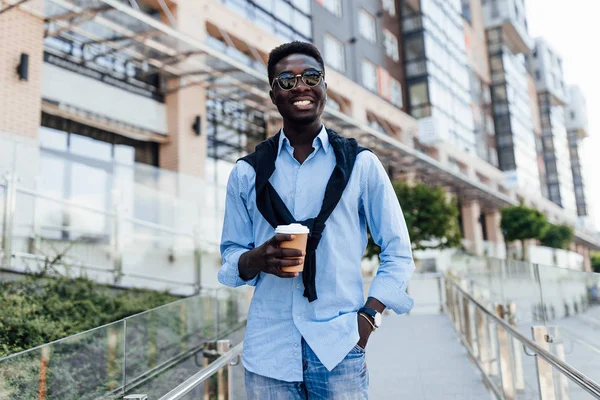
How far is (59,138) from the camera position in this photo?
962 cm

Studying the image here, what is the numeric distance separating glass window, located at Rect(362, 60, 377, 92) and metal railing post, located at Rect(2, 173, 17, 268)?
18094mm

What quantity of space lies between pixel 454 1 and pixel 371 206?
3523 cm

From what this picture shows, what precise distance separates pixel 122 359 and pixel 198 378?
35.2 inches

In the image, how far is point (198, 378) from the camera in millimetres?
2623

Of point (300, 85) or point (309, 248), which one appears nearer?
point (309, 248)

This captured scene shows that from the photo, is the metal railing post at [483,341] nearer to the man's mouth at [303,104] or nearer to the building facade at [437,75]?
the man's mouth at [303,104]


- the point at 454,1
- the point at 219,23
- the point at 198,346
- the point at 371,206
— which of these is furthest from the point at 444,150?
the point at 371,206

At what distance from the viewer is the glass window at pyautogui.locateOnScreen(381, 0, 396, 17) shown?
86.5 ft

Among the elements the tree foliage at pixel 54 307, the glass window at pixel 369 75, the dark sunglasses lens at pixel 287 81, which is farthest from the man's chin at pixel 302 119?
the glass window at pixel 369 75

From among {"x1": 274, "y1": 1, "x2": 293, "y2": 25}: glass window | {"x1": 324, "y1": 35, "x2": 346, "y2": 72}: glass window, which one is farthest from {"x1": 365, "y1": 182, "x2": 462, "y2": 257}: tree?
{"x1": 274, "y1": 1, "x2": 293, "y2": 25}: glass window

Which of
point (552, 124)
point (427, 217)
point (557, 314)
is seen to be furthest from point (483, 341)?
point (552, 124)

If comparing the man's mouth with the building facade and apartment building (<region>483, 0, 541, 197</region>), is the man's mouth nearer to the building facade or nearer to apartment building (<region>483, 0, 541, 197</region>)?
the building facade

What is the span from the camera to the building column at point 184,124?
11.8 meters

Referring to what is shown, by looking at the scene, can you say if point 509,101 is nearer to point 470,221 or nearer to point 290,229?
point 470,221
